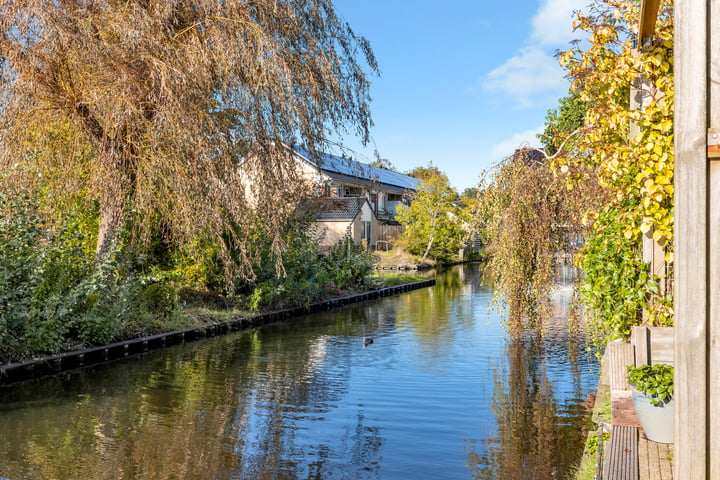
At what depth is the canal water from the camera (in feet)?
23.5

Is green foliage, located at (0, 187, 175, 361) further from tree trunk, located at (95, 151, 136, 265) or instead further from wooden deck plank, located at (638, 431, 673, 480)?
wooden deck plank, located at (638, 431, 673, 480)

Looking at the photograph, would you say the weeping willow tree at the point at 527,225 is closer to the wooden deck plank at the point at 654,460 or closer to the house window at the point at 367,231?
the wooden deck plank at the point at 654,460

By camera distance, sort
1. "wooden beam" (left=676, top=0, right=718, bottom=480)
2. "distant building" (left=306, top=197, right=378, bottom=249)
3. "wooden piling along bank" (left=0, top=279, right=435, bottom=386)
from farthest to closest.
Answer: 1. "distant building" (left=306, top=197, right=378, bottom=249)
2. "wooden piling along bank" (left=0, top=279, right=435, bottom=386)
3. "wooden beam" (left=676, top=0, right=718, bottom=480)

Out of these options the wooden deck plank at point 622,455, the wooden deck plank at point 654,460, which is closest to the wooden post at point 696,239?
the wooden deck plank at point 622,455

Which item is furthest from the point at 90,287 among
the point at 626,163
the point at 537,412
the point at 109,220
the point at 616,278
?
the point at 626,163

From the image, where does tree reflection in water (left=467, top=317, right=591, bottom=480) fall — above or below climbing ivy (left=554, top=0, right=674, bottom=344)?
below

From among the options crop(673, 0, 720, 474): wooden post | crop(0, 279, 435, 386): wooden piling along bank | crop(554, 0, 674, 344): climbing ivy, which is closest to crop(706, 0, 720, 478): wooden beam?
crop(673, 0, 720, 474): wooden post

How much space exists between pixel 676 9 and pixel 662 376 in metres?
3.09

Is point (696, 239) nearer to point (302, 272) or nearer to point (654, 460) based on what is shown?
point (654, 460)

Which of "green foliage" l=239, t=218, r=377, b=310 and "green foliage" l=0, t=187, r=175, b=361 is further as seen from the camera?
"green foliage" l=239, t=218, r=377, b=310

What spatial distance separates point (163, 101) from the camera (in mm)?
12031

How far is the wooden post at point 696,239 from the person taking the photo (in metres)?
2.81

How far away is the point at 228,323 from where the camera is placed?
57.4 feet

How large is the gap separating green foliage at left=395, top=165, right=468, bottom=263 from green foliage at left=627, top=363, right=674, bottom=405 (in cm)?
3955
